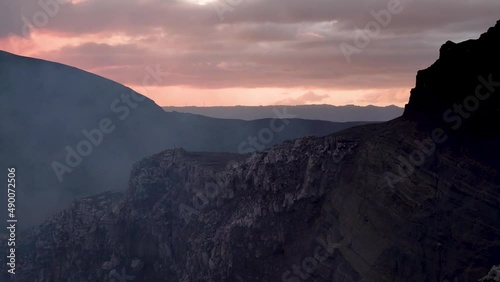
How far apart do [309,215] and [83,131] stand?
110 meters

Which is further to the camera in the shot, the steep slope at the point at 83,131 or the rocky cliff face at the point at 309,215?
the steep slope at the point at 83,131

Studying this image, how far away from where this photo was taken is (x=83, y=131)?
157 meters

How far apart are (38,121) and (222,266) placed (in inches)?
4196

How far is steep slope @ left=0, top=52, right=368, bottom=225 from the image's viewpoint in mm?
134625

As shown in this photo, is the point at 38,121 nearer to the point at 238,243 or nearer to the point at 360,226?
the point at 238,243

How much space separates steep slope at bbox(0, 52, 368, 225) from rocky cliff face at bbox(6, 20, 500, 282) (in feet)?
132

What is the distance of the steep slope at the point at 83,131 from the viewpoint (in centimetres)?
13462

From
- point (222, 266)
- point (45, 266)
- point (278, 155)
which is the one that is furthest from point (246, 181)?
point (45, 266)

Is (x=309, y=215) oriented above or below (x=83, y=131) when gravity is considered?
below

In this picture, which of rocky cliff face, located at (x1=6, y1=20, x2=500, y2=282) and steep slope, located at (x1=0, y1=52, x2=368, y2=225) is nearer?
rocky cliff face, located at (x1=6, y1=20, x2=500, y2=282)

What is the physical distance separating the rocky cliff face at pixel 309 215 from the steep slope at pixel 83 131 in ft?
132

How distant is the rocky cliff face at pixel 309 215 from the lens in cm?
4462

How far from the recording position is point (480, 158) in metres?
44.8

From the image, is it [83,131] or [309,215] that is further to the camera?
[83,131]
